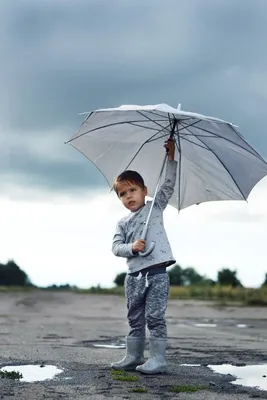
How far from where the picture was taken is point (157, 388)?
7.26 metres

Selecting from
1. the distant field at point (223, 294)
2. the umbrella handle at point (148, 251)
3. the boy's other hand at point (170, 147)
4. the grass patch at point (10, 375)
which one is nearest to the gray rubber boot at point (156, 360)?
the umbrella handle at point (148, 251)

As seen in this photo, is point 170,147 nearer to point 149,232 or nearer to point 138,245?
point 149,232

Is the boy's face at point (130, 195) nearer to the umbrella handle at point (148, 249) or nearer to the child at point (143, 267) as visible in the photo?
the child at point (143, 267)

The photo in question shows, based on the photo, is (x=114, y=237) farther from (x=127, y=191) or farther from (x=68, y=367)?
(x=68, y=367)

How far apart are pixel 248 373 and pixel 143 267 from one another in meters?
1.48

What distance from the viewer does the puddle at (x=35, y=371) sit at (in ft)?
25.8

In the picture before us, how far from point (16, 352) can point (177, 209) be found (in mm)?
2572

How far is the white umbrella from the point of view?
350 inches

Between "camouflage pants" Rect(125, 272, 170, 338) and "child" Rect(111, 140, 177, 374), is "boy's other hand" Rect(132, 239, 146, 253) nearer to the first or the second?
"child" Rect(111, 140, 177, 374)

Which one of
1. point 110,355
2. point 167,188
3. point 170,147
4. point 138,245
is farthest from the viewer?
point 110,355

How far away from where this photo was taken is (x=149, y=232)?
27.7 feet

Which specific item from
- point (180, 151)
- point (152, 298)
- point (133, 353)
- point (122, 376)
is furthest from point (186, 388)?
point (180, 151)

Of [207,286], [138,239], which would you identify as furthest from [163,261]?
[207,286]

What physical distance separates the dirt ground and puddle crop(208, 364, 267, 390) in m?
0.13
